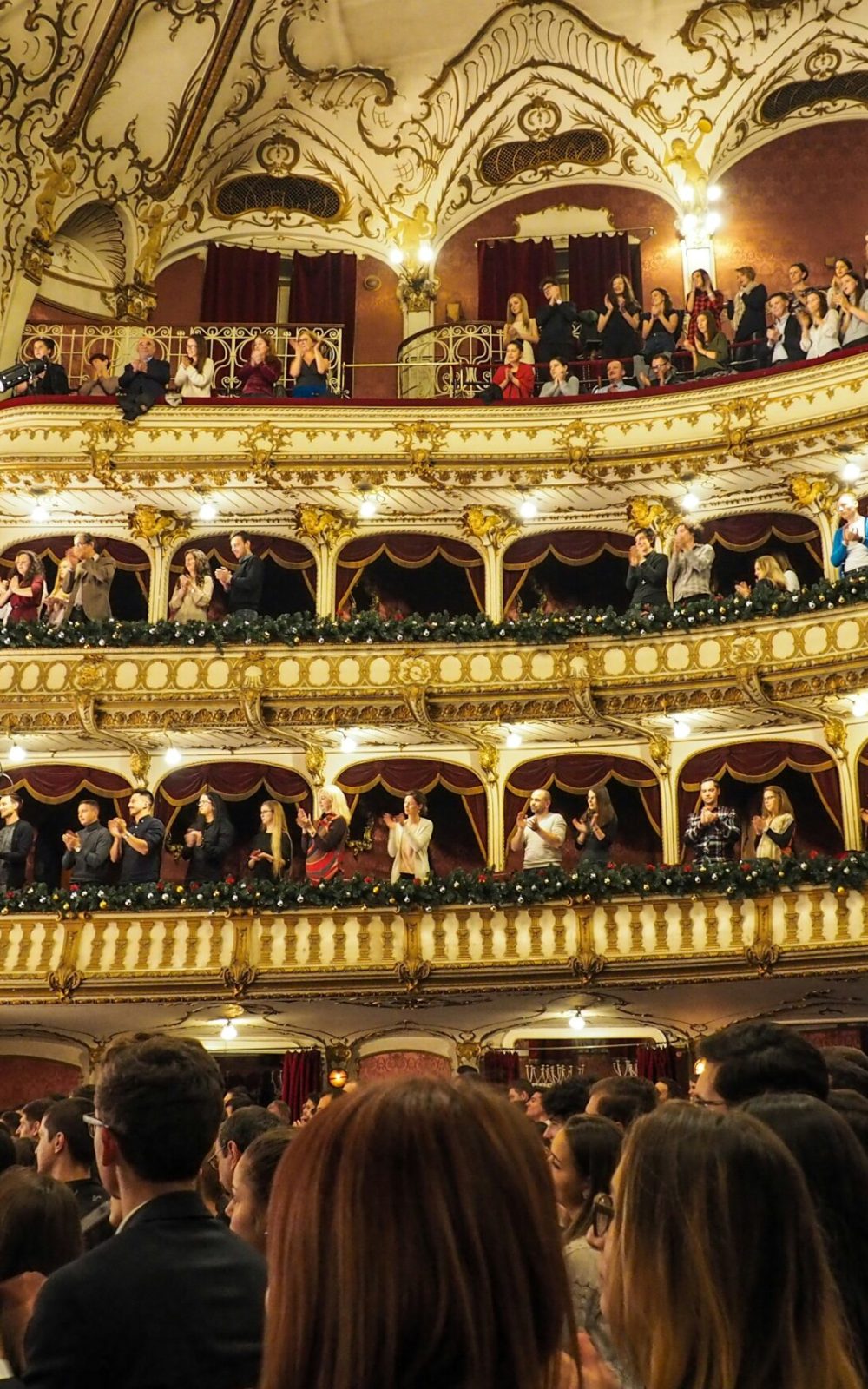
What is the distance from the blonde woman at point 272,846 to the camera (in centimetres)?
1984

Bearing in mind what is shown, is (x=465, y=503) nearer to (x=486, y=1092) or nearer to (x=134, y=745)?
(x=134, y=745)

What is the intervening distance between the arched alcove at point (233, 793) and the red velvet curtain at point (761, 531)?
24.9 feet

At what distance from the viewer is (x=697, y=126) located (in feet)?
85.5

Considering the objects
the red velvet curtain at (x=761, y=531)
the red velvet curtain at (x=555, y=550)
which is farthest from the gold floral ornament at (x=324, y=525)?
the red velvet curtain at (x=761, y=531)

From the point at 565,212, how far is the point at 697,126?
8.93 feet

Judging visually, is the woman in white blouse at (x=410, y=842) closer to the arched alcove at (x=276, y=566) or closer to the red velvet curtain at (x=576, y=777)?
the red velvet curtain at (x=576, y=777)

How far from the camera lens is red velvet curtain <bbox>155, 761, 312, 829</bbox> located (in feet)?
73.8

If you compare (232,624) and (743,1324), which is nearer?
(743,1324)

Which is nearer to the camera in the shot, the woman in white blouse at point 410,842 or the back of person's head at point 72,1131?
the back of person's head at point 72,1131

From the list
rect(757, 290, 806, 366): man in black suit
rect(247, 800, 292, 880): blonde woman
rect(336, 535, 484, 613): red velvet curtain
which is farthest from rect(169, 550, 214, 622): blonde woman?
rect(757, 290, 806, 366): man in black suit

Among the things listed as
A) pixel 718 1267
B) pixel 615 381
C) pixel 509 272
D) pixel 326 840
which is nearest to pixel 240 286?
pixel 509 272

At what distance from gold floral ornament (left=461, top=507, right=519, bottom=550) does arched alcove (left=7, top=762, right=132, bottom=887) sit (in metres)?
6.79

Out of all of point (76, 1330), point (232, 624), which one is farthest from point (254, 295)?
point (76, 1330)

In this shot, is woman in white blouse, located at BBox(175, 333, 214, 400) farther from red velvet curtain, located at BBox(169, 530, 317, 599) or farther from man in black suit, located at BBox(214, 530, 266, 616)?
man in black suit, located at BBox(214, 530, 266, 616)
